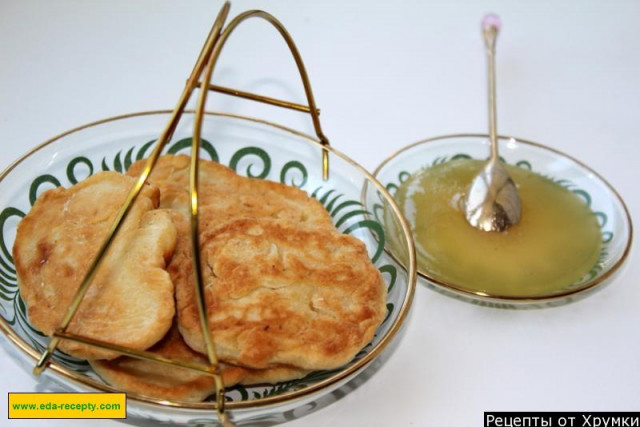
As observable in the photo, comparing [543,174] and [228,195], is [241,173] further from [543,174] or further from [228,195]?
[543,174]

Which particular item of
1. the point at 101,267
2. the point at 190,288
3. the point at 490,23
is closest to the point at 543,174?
the point at 490,23

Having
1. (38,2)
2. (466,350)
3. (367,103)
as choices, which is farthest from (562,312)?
(38,2)

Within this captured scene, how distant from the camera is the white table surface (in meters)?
1.14

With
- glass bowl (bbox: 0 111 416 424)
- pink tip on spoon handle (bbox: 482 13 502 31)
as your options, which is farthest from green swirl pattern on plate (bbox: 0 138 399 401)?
pink tip on spoon handle (bbox: 482 13 502 31)

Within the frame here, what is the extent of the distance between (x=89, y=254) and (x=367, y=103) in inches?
42.0

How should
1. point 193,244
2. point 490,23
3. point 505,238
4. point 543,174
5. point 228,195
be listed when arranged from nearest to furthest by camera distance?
point 193,244, point 228,195, point 505,238, point 543,174, point 490,23

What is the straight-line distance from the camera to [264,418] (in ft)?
3.05

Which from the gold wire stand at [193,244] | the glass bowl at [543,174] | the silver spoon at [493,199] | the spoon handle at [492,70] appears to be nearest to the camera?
the gold wire stand at [193,244]

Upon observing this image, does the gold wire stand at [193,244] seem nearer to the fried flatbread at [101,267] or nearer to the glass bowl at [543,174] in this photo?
the fried flatbread at [101,267]

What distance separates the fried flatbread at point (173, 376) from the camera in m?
0.93

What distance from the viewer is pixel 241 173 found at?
4.75 feet

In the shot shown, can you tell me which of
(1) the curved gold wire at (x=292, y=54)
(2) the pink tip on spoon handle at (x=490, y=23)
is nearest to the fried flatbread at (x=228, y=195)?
(1) the curved gold wire at (x=292, y=54)

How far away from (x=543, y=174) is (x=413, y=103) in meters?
0.46

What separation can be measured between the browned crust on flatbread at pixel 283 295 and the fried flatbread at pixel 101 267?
49mm
